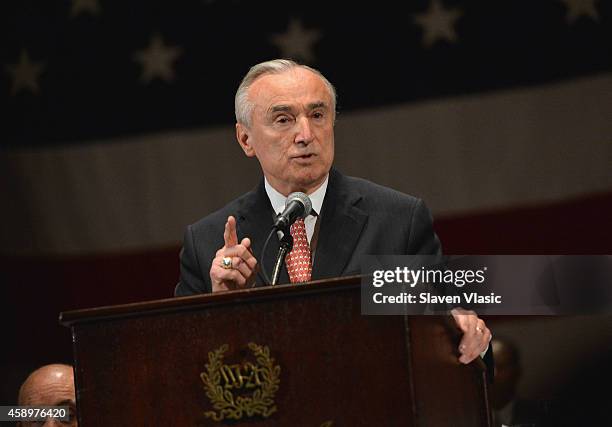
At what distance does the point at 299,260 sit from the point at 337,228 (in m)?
0.14

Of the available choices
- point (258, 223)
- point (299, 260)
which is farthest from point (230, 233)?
point (258, 223)

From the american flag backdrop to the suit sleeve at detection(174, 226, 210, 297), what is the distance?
88.4 inches

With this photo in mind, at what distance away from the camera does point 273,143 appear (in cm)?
280

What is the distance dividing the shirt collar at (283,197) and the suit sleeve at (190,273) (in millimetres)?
238

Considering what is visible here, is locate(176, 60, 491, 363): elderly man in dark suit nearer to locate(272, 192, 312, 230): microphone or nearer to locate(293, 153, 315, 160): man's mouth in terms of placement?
locate(293, 153, 315, 160): man's mouth

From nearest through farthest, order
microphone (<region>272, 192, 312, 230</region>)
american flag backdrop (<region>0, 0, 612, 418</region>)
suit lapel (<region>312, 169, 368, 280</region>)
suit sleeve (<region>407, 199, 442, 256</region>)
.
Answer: microphone (<region>272, 192, 312, 230</region>)
suit lapel (<region>312, 169, 368, 280</region>)
suit sleeve (<region>407, 199, 442, 256</region>)
american flag backdrop (<region>0, 0, 612, 418</region>)

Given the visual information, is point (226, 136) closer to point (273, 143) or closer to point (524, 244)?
point (524, 244)

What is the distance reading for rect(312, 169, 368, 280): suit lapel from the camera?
251 cm

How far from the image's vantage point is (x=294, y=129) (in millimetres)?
2766

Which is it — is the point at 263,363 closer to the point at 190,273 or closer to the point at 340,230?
the point at 340,230

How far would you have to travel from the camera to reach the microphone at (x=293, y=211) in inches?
86.4

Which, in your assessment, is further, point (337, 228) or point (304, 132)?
point (304, 132)

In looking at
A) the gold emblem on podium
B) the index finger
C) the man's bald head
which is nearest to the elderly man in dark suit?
the index finger

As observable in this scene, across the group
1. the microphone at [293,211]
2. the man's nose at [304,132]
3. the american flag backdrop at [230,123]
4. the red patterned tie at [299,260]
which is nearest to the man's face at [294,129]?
the man's nose at [304,132]
